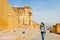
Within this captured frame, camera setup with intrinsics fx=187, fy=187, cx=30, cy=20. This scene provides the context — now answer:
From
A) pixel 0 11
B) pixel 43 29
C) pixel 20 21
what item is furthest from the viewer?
pixel 20 21

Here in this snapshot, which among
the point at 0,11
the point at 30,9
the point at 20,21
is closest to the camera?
the point at 0,11

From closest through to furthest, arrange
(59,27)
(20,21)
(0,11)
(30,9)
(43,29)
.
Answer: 1. (43,29)
2. (0,11)
3. (59,27)
4. (20,21)
5. (30,9)

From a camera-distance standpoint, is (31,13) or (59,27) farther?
(31,13)

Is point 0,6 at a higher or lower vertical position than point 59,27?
higher

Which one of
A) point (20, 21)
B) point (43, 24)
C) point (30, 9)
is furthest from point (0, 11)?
point (30, 9)

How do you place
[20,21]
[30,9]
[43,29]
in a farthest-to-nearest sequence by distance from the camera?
[30,9] → [20,21] → [43,29]

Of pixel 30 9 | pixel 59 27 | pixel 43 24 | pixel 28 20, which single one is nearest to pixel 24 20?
pixel 28 20

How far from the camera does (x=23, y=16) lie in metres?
67.4

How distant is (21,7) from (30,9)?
11.6 ft

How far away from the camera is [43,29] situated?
1300 cm

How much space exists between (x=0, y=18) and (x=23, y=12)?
1797 inches

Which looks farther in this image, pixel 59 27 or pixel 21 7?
pixel 21 7

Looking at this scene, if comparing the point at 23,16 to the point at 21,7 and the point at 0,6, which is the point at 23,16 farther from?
the point at 0,6

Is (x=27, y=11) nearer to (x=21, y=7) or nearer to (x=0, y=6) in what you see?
(x=21, y=7)
